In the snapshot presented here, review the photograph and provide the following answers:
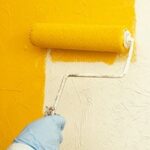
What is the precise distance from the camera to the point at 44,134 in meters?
0.57

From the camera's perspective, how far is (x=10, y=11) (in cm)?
73

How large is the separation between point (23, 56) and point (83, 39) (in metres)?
0.16

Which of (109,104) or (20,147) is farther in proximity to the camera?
(109,104)

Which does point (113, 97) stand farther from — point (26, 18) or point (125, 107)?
point (26, 18)

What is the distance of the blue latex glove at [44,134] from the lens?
1.82ft

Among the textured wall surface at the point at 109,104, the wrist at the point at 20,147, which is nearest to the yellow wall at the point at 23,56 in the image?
the textured wall surface at the point at 109,104

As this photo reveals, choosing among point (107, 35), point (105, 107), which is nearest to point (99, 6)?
point (107, 35)

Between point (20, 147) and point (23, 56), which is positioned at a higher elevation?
point (23, 56)

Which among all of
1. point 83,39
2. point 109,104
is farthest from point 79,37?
point 109,104

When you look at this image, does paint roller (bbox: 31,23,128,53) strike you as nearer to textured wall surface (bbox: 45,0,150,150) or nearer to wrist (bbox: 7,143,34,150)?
textured wall surface (bbox: 45,0,150,150)

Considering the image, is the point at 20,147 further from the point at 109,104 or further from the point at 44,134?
the point at 109,104

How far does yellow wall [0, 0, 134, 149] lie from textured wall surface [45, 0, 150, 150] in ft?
0.09

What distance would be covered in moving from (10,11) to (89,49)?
0.21m

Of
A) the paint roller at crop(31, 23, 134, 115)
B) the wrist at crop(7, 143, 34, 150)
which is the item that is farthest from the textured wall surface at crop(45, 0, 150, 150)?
the wrist at crop(7, 143, 34, 150)
